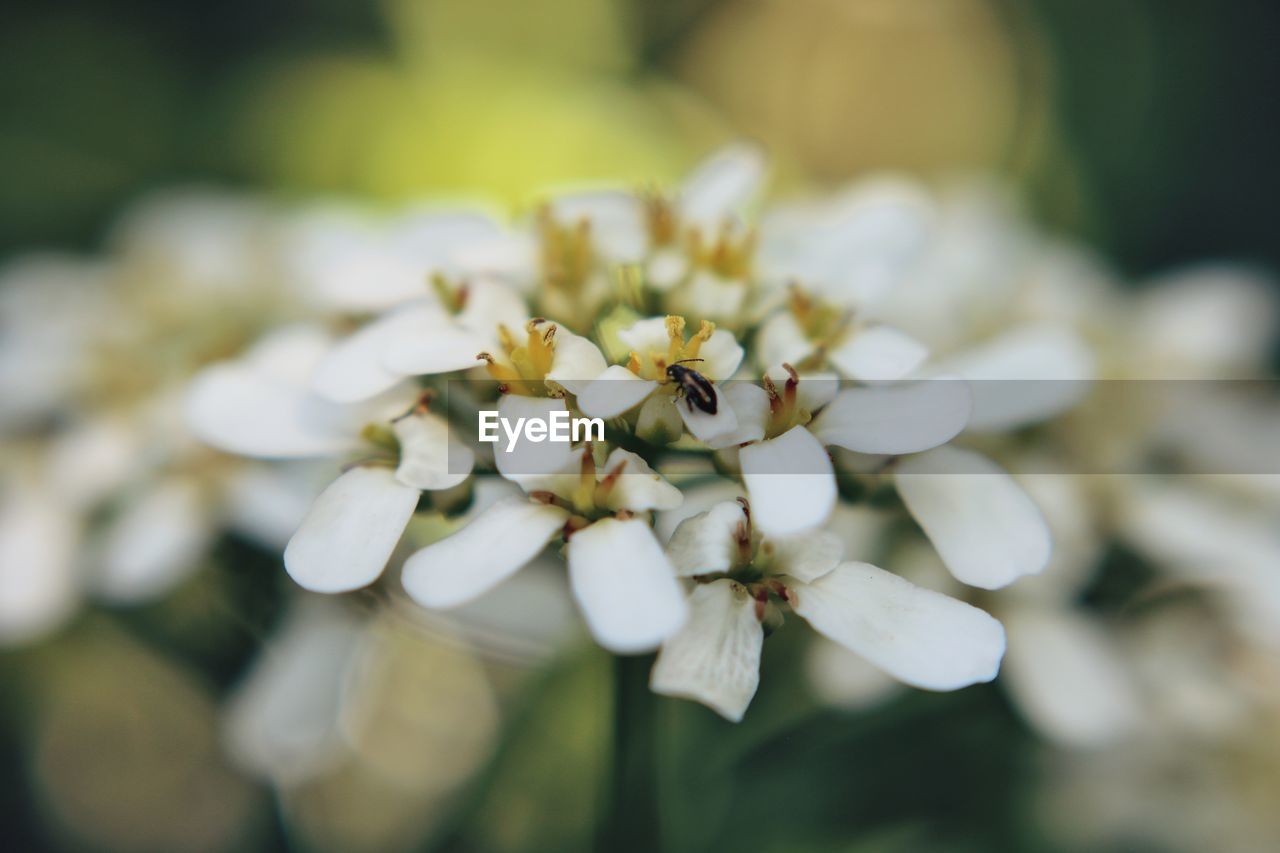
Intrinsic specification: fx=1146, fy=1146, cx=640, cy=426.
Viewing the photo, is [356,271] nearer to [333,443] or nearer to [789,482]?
[333,443]

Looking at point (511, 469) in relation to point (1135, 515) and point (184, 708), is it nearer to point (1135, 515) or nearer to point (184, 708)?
point (1135, 515)

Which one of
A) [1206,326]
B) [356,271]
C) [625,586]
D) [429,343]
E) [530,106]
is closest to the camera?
[625,586]

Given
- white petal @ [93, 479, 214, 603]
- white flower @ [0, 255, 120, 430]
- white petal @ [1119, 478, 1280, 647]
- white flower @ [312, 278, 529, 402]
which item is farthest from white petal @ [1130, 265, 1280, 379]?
white flower @ [0, 255, 120, 430]

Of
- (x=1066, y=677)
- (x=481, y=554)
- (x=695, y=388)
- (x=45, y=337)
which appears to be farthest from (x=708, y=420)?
(x=45, y=337)

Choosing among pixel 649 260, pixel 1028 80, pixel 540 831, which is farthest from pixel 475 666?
pixel 1028 80

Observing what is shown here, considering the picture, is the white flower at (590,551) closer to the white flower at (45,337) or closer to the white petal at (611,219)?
the white petal at (611,219)

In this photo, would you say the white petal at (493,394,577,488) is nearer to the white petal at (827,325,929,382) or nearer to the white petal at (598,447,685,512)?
the white petal at (598,447,685,512)

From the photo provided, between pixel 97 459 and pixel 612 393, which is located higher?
pixel 612 393

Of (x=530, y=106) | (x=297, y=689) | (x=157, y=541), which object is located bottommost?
(x=297, y=689)
